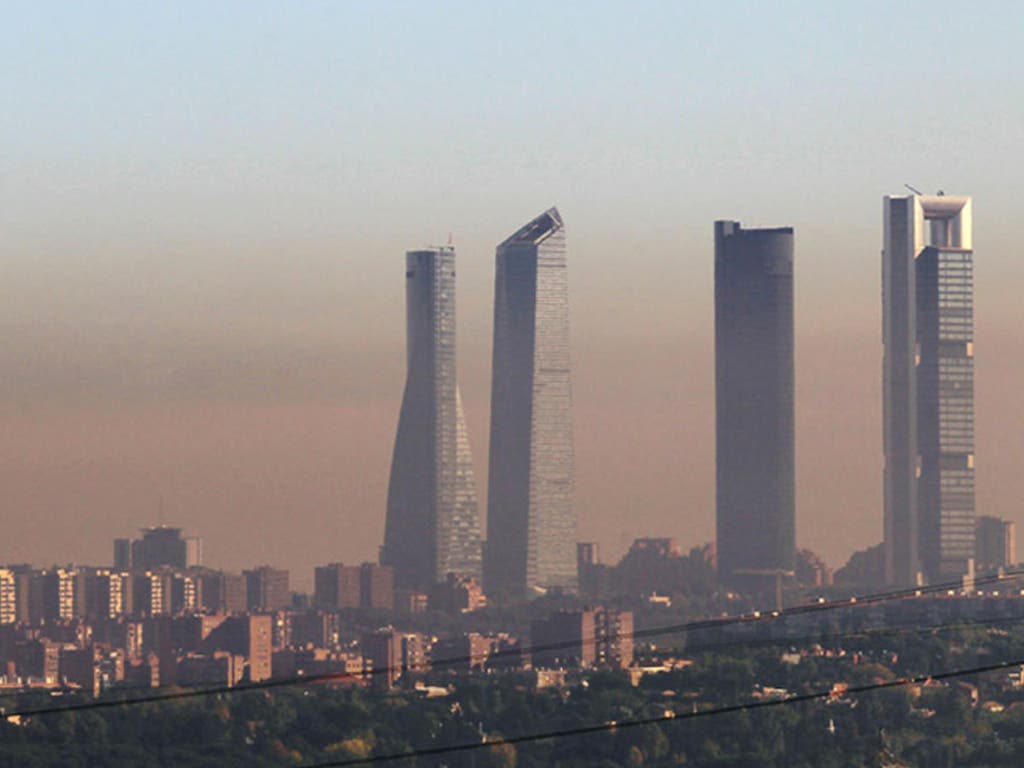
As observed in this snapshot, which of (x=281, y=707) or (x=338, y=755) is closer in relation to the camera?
(x=338, y=755)

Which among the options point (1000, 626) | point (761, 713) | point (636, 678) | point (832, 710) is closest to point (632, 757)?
point (761, 713)

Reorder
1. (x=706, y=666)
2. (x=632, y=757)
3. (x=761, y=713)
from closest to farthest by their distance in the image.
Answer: (x=632, y=757)
(x=761, y=713)
(x=706, y=666)

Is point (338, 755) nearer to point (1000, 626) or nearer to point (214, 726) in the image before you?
point (214, 726)

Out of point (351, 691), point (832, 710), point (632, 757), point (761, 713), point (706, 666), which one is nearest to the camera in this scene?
point (632, 757)

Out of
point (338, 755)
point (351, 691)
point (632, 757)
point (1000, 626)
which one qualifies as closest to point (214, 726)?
point (338, 755)

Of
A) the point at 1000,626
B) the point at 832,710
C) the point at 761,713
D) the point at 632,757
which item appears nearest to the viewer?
the point at 632,757

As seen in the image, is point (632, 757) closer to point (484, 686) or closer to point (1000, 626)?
point (484, 686)

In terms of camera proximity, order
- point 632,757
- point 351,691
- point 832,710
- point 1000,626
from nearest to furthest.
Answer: point 632,757 → point 832,710 → point 351,691 → point 1000,626

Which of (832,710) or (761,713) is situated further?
(832,710)
